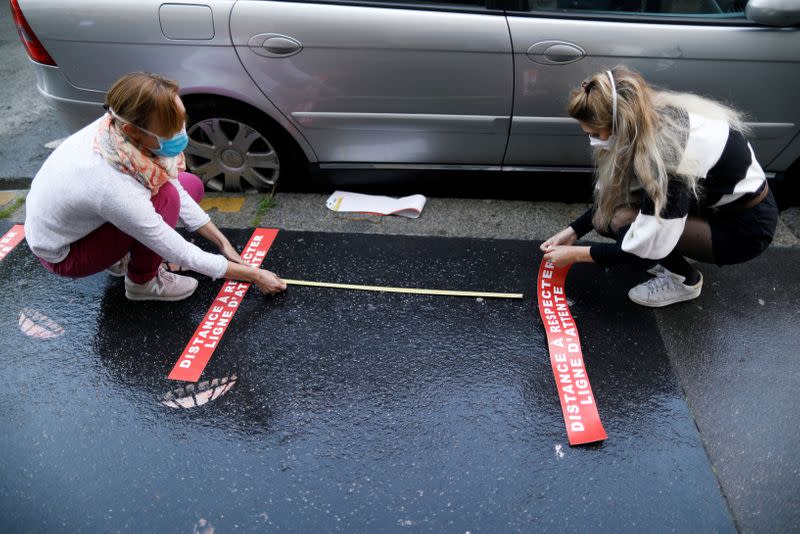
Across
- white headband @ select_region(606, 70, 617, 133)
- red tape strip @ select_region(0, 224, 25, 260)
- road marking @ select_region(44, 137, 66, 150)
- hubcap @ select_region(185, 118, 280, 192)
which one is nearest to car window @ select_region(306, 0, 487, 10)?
hubcap @ select_region(185, 118, 280, 192)

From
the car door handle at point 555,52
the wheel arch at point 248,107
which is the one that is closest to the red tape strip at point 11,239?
the wheel arch at point 248,107

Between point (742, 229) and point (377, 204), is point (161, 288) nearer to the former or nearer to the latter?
point (377, 204)

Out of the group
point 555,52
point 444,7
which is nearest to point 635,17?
point 555,52

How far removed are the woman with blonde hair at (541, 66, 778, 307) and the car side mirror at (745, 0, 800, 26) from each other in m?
0.71

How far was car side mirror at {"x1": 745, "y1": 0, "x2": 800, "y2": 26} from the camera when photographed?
266 cm

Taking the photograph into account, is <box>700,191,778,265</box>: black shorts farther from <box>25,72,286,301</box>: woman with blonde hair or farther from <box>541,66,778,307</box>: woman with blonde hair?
<box>25,72,286,301</box>: woman with blonde hair

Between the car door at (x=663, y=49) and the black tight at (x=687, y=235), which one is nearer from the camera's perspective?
the black tight at (x=687, y=235)

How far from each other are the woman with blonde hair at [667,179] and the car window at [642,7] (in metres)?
0.78

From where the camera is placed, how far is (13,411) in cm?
230

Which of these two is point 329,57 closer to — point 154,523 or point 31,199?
point 31,199

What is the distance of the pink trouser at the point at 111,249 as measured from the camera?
A: 2.42 metres

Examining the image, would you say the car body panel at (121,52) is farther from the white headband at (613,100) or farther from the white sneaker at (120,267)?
the white headband at (613,100)

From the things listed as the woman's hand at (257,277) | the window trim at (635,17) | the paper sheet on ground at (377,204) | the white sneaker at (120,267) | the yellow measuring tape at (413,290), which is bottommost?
the yellow measuring tape at (413,290)

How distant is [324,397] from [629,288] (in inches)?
61.9
